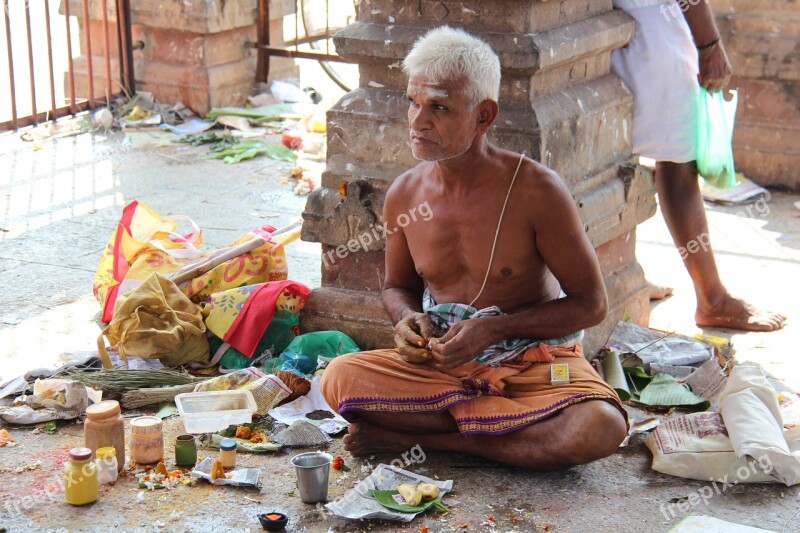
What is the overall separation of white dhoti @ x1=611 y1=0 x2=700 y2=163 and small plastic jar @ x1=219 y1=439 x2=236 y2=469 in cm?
232

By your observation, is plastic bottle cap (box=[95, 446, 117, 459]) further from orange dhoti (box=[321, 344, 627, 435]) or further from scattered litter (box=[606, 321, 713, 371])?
scattered litter (box=[606, 321, 713, 371])

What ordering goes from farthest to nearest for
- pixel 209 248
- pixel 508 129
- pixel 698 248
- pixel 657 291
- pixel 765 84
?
1. pixel 765 84
2. pixel 209 248
3. pixel 657 291
4. pixel 698 248
5. pixel 508 129

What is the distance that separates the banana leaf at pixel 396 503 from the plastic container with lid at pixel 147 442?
2.38 ft

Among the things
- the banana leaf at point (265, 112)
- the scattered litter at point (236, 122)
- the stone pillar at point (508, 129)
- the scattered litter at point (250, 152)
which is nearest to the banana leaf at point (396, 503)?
the stone pillar at point (508, 129)

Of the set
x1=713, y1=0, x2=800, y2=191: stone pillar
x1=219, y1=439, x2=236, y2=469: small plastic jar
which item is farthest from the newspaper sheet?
x1=713, y1=0, x2=800, y2=191: stone pillar

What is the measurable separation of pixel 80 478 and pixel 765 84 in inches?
222

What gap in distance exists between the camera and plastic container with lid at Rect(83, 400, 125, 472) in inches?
135

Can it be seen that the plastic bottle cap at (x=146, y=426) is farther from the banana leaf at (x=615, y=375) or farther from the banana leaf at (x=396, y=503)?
the banana leaf at (x=615, y=375)

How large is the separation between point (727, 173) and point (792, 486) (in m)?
1.92

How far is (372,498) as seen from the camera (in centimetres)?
326

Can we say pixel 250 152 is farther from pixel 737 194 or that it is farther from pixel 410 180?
pixel 410 180

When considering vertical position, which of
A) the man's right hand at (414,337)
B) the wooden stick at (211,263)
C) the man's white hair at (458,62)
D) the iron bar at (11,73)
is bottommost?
the wooden stick at (211,263)

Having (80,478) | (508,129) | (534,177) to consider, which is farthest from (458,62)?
(80,478)

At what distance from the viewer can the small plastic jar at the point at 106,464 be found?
11.0 feet
